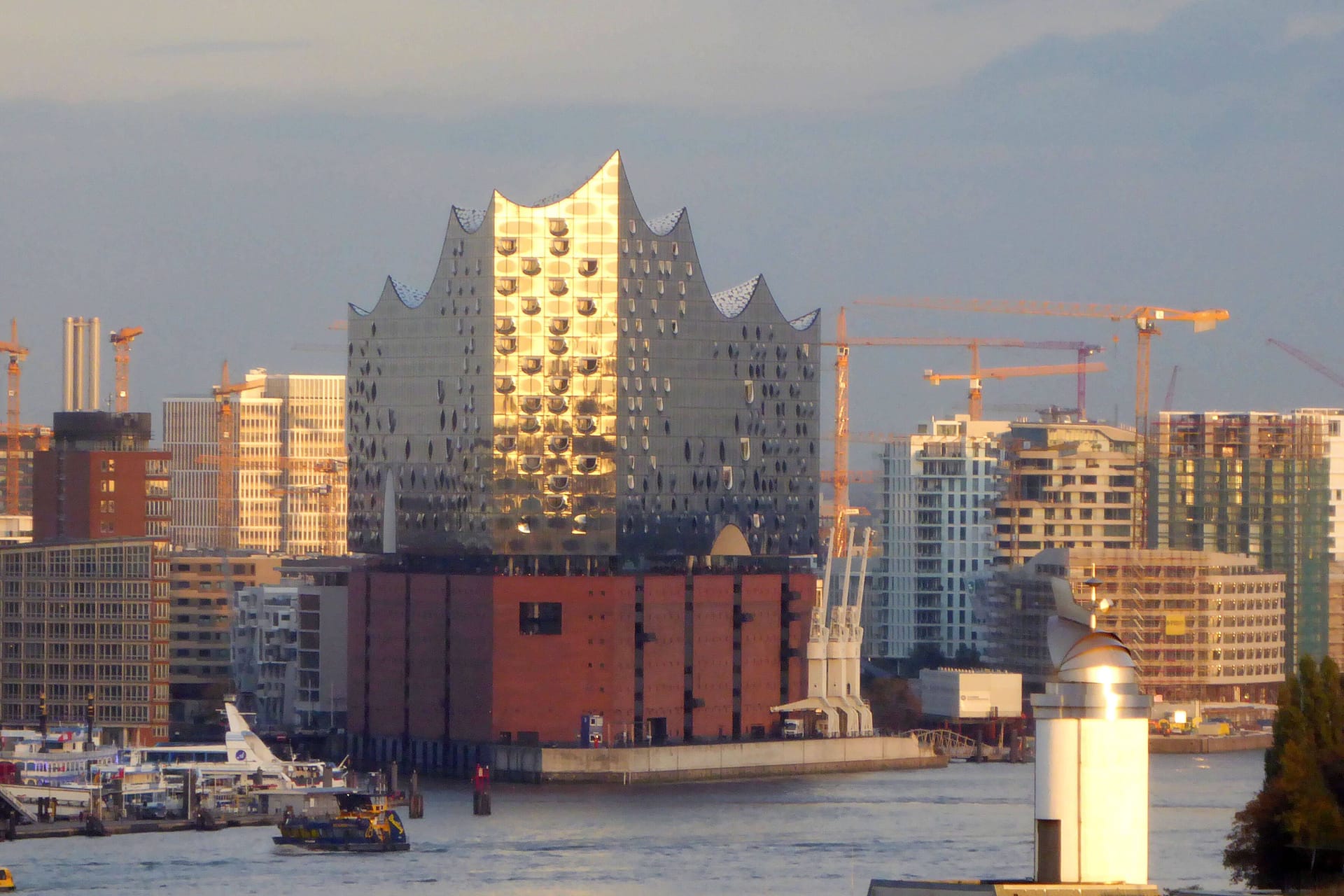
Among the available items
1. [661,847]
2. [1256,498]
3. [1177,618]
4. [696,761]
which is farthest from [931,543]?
[661,847]

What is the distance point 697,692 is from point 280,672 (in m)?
17.6

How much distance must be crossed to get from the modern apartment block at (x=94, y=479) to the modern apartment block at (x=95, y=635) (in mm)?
10370

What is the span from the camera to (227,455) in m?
147

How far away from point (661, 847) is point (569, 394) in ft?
63.8

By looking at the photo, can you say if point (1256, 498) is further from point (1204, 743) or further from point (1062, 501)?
point (1204, 743)

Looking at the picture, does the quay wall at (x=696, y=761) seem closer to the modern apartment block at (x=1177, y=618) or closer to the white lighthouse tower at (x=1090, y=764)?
the modern apartment block at (x=1177, y=618)

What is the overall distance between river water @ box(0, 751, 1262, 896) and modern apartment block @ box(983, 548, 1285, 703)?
63.5 ft

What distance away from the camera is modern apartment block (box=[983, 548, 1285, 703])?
273ft

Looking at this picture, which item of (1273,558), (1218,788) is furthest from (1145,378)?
(1218,788)

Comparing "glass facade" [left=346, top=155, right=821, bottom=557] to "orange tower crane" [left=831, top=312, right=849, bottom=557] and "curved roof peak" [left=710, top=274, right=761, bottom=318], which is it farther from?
"orange tower crane" [left=831, top=312, right=849, bottom=557]

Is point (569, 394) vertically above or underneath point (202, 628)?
above

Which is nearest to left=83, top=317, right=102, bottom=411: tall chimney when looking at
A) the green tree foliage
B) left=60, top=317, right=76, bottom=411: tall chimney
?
left=60, top=317, right=76, bottom=411: tall chimney

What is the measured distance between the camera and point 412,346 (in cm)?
6850

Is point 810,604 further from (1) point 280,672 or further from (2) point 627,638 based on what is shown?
(1) point 280,672
